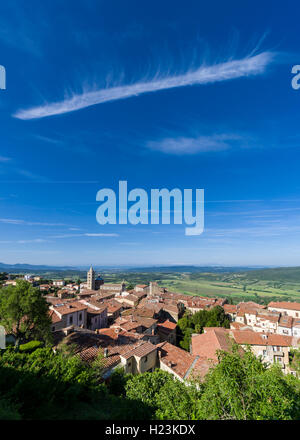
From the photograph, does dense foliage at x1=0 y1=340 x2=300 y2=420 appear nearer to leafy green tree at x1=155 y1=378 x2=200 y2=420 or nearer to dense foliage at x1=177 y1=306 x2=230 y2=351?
leafy green tree at x1=155 y1=378 x2=200 y2=420

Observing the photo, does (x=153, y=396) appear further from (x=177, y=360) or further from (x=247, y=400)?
(x=177, y=360)

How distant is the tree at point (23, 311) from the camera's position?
22188 millimetres

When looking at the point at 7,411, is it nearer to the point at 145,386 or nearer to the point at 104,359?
the point at 145,386

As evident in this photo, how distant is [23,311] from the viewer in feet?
74.0

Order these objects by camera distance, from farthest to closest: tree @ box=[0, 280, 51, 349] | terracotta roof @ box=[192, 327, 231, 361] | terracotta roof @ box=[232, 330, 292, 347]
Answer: terracotta roof @ box=[232, 330, 292, 347], terracotta roof @ box=[192, 327, 231, 361], tree @ box=[0, 280, 51, 349]

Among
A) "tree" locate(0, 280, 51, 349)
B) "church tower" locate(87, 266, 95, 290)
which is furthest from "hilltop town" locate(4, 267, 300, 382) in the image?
"church tower" locate(87, 266, 95, 290)

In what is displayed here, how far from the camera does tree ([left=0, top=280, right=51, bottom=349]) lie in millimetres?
22188

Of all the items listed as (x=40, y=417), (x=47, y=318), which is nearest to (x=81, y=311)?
(x=47, y=318)

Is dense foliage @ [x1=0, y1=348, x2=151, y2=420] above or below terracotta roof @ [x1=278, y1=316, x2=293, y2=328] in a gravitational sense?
above

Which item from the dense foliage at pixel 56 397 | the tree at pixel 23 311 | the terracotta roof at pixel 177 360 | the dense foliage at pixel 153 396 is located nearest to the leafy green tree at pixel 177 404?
the dense foliage at pixel 153 396

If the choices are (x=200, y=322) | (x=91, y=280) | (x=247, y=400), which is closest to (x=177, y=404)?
(x=247, y=400)

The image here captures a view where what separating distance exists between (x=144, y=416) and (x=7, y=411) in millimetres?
5959

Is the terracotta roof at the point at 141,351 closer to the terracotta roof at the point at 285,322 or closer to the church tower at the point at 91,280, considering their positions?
the terracotta roof at the point at 285,322
